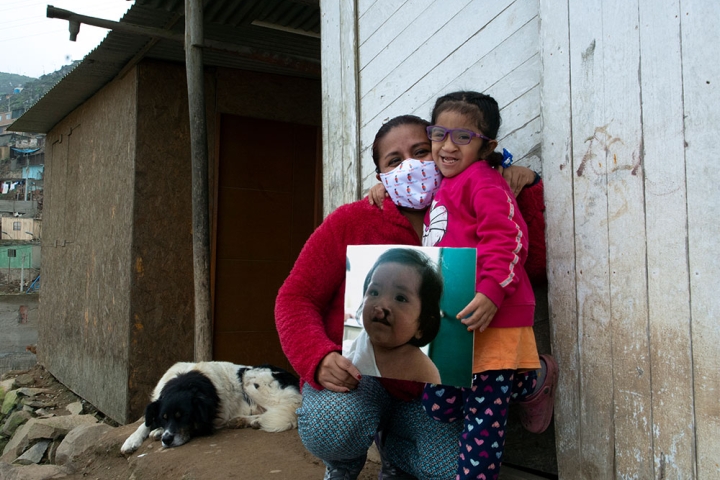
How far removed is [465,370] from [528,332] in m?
→ 0.25

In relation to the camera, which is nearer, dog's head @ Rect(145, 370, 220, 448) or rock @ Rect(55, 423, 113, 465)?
dog's head @ Rect(145, 370, 220, 448)

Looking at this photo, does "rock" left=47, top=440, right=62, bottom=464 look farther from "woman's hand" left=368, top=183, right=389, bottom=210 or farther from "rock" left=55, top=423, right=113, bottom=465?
"woman's hand" left=368, top=183, right=389, bottom=210

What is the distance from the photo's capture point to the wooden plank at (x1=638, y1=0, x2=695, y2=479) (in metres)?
1.63

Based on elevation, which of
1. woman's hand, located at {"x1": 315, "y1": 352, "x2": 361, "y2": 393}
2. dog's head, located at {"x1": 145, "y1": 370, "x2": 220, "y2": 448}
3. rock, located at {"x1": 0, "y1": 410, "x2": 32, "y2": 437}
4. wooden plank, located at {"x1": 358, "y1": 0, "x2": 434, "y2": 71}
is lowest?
rock, located at {"x1": 0, "y1": 410, "x2": 32, "y2": 437}

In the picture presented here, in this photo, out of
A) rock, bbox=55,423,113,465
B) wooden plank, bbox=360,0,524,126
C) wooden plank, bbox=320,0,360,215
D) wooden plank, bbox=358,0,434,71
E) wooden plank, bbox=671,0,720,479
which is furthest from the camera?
rock, bbox=55,423,113,465

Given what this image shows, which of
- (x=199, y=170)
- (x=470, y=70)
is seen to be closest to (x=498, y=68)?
(x=470, y=70)

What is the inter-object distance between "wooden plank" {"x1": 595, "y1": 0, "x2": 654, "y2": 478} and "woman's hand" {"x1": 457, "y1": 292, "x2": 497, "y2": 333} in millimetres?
408

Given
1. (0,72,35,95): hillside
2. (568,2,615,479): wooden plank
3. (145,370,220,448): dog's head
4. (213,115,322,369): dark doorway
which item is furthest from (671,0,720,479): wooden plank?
(0,72,35,95): hillside

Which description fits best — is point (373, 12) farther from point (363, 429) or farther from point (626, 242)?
point (363, 429)

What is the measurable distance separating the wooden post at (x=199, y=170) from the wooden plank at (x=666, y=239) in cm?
356

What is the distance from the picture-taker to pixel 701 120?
5.17ft

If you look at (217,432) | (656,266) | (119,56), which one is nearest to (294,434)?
(217,432)

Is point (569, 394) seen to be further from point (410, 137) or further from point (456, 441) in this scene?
point (410, 137)

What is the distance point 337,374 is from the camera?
2.01 meters
